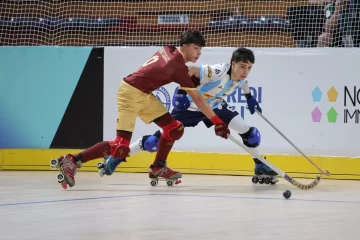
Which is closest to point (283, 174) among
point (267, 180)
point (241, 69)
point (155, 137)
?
point (267, 180)

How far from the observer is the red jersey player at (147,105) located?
20.9 feet

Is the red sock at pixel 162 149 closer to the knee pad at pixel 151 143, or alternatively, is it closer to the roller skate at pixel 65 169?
the knee pad at pixel 151 143

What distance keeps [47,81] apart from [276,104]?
2547 millimetres

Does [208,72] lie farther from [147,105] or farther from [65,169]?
[65,169]

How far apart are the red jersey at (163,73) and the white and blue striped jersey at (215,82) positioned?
0.34 m

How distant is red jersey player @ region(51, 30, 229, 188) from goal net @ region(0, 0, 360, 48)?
7.61ft

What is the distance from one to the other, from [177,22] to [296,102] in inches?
87.3

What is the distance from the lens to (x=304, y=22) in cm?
873

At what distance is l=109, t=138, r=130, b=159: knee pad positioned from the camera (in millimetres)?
6441

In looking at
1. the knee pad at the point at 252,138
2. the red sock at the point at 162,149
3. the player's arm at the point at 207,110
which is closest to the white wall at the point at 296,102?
the knee pad at the point at 252,138

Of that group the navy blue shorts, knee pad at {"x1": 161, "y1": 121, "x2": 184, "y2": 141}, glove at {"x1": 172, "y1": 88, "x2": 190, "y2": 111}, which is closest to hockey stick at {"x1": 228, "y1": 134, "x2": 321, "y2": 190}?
knee pad at {"x1": 161, "y1": 121, "x2": 184, "y2": 141}

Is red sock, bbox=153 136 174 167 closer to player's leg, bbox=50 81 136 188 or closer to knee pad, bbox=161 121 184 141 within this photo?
knee pad, bbox=161 121 184 141

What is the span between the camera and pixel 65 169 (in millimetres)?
6355

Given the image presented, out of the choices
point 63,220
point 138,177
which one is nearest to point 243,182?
point 138,177
